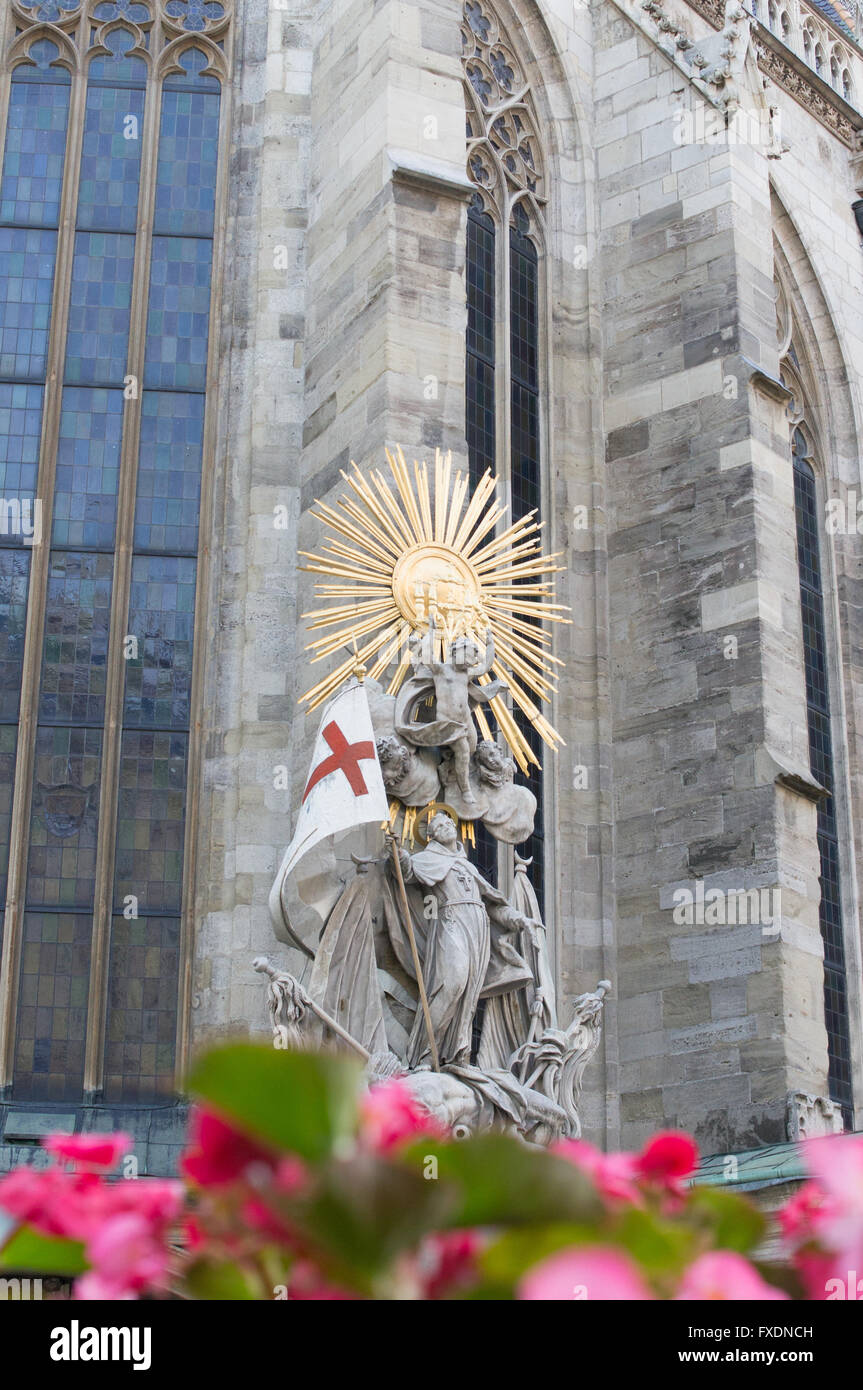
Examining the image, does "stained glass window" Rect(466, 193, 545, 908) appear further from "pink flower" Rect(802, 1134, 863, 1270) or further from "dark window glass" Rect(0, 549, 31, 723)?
"pink flower" Rect(802, 1134, 863, 1270)

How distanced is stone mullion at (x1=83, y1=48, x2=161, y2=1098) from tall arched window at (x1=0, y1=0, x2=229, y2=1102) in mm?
14

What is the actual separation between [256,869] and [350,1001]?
4.08m

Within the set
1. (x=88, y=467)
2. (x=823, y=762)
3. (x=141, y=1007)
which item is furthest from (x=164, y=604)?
(x=823, y=762)

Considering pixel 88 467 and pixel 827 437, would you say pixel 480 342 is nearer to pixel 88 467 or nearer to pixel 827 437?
pixel 88 467

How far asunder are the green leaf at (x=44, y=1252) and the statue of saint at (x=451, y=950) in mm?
7225

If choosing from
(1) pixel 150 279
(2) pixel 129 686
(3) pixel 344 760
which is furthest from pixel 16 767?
(3) pixel 344 760

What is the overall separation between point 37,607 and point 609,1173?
11905 mm

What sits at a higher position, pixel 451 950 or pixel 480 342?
pixel 480 342

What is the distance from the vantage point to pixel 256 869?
→ 12430 mm

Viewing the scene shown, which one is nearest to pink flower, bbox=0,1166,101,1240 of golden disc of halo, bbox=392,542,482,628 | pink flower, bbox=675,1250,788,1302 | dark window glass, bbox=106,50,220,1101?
pink flower, bbox=675,1250,788,1302

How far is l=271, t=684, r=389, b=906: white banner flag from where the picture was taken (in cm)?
821

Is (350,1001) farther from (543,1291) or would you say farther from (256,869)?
(543,1291)

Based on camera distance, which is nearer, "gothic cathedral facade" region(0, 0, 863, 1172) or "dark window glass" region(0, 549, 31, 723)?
"gothic cathedral facade" region(0, 0, 863, 1172)

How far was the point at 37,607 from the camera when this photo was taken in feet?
42.6
